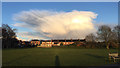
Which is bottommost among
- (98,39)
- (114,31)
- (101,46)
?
(101,46)

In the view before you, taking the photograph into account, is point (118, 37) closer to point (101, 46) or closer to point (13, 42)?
point (101, 46)

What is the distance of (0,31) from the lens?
51.7 meters

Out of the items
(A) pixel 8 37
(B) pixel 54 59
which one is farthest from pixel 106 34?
(A) pixel 8 37

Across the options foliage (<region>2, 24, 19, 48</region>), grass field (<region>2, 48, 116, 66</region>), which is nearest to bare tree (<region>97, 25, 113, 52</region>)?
grass field (<region>2, 48, 116, 66</region>)

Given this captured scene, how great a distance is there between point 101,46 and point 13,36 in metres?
47.0

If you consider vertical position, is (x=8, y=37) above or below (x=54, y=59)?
above

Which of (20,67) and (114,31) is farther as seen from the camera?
(114,31)

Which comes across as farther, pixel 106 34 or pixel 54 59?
pixel 106 34

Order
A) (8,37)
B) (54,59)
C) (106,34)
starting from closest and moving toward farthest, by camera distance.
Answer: (54,59), (106,34), (8,37)

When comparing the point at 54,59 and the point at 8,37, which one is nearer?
the point at 54,59

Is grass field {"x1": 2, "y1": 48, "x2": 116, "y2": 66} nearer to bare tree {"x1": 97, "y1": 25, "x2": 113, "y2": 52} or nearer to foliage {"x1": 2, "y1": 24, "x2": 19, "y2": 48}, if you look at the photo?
bare tree {"x1": 97, "y1": 25, "x2": 113, "y2": 52}

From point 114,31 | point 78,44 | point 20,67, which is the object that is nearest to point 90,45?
point 78,44

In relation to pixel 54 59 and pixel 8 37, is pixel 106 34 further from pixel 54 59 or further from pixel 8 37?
pixel 8 37

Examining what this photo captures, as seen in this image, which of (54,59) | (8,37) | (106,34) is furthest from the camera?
(8,37)
